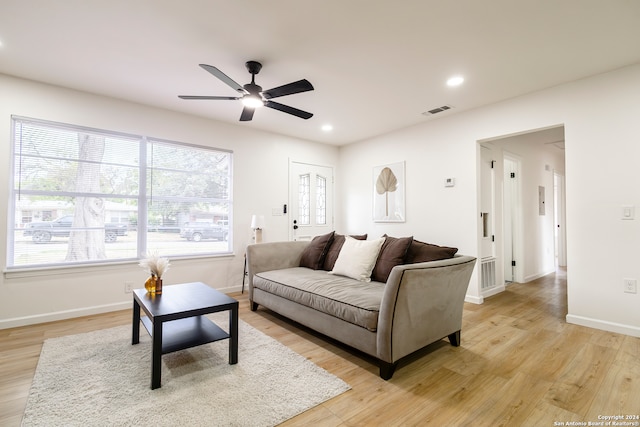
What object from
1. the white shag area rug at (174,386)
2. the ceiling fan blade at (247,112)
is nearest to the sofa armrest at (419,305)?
the white shag area rug at (174,386)

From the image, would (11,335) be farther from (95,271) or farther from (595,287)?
(595,287)

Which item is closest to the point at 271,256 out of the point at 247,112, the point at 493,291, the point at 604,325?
the point at 247,112

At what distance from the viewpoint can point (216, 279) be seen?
4309 millimetres

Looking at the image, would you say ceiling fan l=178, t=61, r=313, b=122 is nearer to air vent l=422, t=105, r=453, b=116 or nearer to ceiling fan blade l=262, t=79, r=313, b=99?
ceiling fan blade l=262, t=79, r=313, b=99

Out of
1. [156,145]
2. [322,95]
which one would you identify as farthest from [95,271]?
[322,95]

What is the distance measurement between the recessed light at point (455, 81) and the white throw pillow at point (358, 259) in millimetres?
1826

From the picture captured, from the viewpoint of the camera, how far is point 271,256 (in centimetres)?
368

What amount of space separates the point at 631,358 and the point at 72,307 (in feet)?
17.4

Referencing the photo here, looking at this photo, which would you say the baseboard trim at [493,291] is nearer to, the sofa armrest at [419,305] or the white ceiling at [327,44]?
the sofa armrest at [419,305]

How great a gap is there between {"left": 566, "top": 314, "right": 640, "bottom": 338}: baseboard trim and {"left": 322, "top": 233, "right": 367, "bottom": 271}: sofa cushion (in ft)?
7.62

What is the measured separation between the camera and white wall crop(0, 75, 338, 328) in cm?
301

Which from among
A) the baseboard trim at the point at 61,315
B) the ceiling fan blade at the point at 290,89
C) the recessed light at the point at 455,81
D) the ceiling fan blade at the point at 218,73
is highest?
the recessed light at the point at 455,81

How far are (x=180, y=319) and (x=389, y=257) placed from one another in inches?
73.8

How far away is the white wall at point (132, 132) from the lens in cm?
301
